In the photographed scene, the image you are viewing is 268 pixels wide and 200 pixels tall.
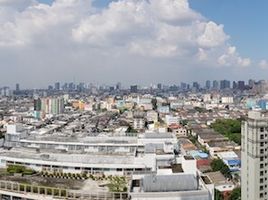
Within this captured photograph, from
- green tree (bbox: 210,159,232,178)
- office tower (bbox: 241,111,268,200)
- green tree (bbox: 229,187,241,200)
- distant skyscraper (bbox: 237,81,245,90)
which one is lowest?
green tree (bbox: 229,187,241,200)

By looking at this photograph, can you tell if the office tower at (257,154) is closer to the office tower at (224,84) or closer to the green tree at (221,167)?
the green tree at (221,167)

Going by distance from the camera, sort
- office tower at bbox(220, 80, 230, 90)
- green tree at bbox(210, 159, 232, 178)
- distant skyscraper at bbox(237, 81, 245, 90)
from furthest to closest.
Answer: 1. office tower at bbox(220, 80, 230, 90)
2. distant skyscraper at bbox(237, 81, 245, 90)
3. green tree at bbox(210, 159, 232, 178)

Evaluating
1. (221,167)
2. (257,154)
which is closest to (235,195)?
(221,167)

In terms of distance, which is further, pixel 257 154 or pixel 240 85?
pixel 240 85

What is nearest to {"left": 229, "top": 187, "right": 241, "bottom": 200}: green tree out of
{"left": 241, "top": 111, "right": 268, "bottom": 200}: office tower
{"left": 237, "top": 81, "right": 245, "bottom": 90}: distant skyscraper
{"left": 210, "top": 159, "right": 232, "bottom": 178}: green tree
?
{"left": 210, "top": 159, "right": 232, "bottom": 178}: green tree

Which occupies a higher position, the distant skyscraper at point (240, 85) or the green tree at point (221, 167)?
the distant skyscraper at point (240, 85)

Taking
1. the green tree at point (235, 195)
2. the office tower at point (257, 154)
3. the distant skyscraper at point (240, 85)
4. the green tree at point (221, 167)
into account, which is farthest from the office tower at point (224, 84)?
the office tower at point (257, 154)

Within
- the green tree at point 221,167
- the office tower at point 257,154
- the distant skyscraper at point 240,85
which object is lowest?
the green tree at point 221,167

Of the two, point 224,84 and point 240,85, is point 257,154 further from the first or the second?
point 224,84

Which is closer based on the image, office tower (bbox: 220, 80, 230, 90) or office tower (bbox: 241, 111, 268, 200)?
office tower (bbox: 241, 111, 268, 200)

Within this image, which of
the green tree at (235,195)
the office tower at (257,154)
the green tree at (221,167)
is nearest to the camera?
the office tower at (257,154)

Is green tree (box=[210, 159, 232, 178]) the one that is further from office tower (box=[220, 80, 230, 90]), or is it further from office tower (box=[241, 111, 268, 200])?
office tower (box=[220, 80, 230, 90])

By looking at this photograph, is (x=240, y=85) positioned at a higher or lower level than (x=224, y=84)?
lower
